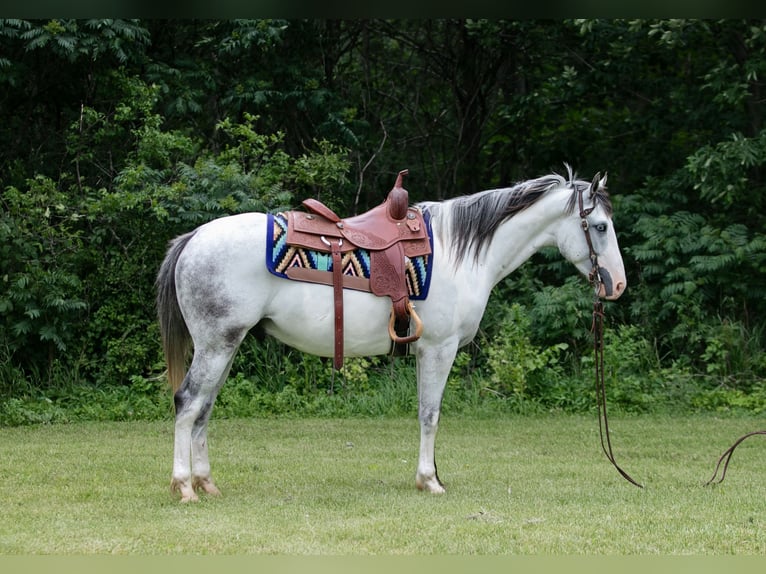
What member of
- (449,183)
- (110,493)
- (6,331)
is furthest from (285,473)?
(449,183)

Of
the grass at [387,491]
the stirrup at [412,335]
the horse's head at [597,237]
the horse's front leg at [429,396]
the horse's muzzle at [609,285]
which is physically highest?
the horse's head at [597,237]

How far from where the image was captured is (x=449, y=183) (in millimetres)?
12984

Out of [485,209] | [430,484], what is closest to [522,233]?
[485,209]

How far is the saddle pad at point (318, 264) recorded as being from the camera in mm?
5359

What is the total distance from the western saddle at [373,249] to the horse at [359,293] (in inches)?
2.8

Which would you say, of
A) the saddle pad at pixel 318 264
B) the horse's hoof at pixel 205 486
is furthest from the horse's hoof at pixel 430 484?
the horse's hoof at pixel 205 486

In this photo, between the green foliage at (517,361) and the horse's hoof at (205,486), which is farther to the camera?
the green foliage at (517,361)

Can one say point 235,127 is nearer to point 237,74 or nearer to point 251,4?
point 237,74

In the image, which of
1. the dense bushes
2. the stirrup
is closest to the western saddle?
the stirrup

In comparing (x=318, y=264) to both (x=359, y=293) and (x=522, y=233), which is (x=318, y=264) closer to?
(x=359, y=293)

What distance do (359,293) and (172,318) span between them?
113 centimetres

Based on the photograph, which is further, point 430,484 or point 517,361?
point 517,361

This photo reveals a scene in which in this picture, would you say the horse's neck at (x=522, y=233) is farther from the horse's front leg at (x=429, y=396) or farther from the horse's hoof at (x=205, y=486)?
the horse's hoof at (x=205, y=486)

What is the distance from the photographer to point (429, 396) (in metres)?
5.69
